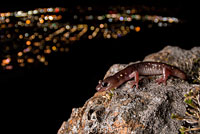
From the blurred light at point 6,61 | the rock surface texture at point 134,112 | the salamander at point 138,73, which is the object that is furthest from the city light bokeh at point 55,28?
the rock surface texture at point 134,112

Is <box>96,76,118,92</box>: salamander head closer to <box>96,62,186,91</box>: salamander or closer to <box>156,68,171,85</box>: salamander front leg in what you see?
<box>96,62,186,91</box>: salamander

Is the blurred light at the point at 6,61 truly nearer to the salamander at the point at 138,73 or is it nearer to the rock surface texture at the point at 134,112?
the salamander at the point at 138,73

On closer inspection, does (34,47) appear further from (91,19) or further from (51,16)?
(91,19)

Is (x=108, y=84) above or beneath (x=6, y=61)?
beneath

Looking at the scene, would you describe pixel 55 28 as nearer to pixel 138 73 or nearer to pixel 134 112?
pixel 138 73

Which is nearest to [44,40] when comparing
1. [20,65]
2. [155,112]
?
[20,65]

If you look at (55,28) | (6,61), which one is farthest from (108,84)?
(55,28)
